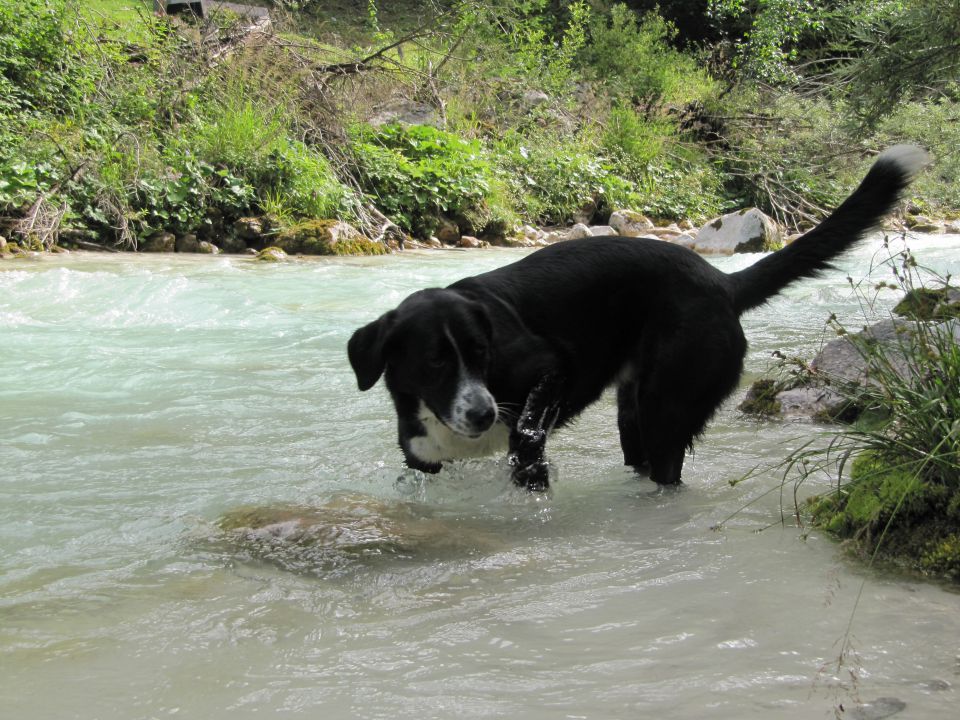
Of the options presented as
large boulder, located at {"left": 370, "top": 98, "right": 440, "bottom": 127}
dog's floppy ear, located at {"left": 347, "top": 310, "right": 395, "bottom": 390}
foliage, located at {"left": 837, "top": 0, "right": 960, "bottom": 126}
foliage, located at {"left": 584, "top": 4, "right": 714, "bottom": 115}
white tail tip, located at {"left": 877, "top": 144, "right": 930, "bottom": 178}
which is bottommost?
dog's floppy ear, located at {"left": 347, "top": 310, "right": 395, "bottom": 390}

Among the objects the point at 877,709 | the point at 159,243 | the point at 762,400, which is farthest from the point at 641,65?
the point at 877,709

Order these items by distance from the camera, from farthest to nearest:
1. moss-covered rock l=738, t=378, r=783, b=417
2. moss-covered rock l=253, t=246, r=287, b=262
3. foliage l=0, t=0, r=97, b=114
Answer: foliage l=0, t=0, r=97, b=114 → moss-covered rock l=253, t=246, r=287, b=262 → moss-covered rock l=738, t=378, r=783, b=417

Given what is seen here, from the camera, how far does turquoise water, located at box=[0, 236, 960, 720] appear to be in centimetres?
203

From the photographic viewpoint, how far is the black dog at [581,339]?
11.8 ft

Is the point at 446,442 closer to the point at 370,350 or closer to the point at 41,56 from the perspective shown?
the point at 370,350

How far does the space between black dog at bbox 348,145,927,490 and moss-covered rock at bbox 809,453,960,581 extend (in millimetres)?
964

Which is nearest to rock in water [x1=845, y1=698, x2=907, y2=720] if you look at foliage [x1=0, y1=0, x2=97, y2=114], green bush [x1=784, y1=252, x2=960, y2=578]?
green bush [x1=784, y1=252, x2=960, y2=578]

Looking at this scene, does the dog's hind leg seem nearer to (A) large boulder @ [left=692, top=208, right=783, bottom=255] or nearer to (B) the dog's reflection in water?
(B) the dog's reflection in water

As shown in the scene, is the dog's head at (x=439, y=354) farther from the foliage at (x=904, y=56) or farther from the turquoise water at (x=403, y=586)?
the foliage at (x=904, y=56)

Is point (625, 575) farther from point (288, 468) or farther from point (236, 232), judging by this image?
point (236, 232)

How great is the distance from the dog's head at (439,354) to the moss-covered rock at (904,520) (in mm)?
1343

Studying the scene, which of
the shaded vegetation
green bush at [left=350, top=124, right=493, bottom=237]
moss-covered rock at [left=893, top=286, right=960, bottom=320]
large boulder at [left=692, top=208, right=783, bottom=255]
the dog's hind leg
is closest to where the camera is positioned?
moss-covered rock at [left=893, top=286, right=960, bottom=320]

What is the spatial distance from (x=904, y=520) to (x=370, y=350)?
2029 mm

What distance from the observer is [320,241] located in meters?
12.8
